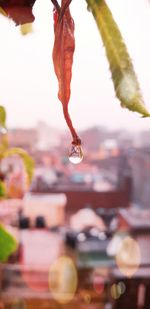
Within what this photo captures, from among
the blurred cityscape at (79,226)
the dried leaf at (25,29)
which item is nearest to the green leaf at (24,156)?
the blurred cityscape at (79,226)

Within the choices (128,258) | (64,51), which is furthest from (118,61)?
(128,258)

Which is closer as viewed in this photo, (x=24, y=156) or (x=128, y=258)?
(x=24, y=156)

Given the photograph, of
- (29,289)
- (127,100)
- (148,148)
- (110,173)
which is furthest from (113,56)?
(110,173)

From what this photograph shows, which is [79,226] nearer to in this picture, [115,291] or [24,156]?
[115,291]

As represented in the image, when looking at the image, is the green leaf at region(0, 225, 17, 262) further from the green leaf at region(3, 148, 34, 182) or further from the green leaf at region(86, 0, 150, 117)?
the green leaf at region(86, 0, 150, 117)

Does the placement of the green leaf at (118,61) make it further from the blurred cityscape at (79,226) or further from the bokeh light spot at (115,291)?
the bokeh light spot at (115,291)

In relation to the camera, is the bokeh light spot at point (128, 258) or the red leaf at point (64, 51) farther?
the bokeh light spot at point (128, 258)

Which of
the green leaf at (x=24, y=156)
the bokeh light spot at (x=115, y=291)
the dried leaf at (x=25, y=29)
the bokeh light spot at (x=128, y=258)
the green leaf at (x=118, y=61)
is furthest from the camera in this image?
the bokeh light spot at (x=128, y=258)

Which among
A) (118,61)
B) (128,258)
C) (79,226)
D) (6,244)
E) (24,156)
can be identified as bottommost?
(79,226)
